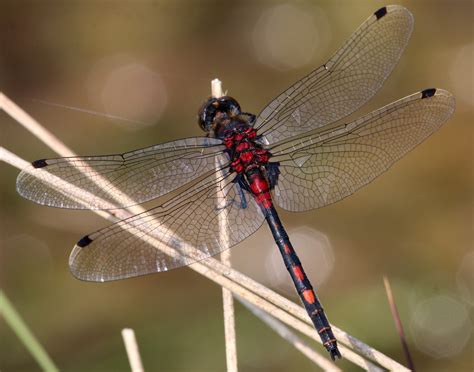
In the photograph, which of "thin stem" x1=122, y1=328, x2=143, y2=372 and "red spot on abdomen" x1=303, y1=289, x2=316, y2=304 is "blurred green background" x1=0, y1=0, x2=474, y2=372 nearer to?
"red spot on abdomen" x1=303, y1=289, x2=316, y2=304

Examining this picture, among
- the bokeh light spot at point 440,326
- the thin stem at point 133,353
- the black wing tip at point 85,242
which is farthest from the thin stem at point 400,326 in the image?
the bokeh light spot at point 440,326

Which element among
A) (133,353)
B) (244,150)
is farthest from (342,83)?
(133,353)

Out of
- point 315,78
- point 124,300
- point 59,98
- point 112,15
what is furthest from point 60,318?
point 112,15

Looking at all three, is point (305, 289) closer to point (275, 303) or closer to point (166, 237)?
point (275, 303)

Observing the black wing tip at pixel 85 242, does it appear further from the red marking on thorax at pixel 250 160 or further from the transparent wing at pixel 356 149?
the transparent wing at pixel 356 149

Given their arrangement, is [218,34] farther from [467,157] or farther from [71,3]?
[467,157]

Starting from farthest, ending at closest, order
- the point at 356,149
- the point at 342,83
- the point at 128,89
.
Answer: the point at 128,89
the point at 342,83
the point at 356,149
